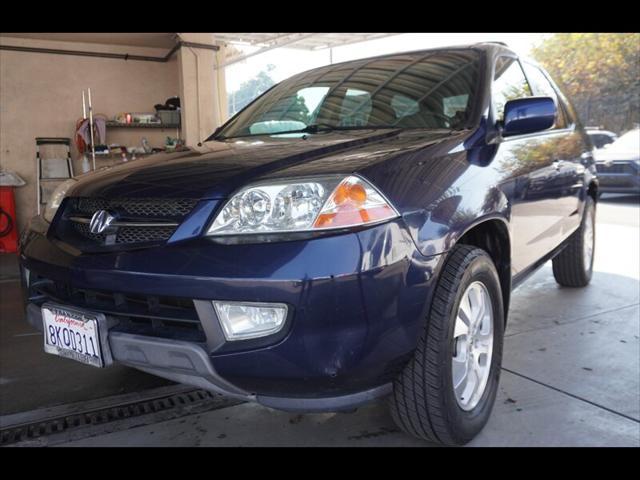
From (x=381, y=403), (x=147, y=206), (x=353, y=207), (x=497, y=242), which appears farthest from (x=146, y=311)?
(x=497, y=242)

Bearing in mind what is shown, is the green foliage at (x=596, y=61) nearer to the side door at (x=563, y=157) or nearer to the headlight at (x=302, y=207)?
the side door at (x=563, y=157)

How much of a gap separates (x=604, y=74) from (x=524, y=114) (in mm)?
25285

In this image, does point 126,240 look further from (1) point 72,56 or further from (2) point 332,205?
(1) point 72,56

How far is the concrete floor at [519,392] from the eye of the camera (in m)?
2.30

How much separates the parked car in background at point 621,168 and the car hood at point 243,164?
9.41 m

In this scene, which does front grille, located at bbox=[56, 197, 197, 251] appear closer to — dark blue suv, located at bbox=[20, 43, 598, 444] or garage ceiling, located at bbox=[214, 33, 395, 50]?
→ dark blue suv, located at bbox=[20, 43, 598, 444]

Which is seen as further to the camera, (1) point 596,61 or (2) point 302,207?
(1) point 596,61

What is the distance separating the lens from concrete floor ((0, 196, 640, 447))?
230 centimetres

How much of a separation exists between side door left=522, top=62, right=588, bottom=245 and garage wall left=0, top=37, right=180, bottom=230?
6.36 meters

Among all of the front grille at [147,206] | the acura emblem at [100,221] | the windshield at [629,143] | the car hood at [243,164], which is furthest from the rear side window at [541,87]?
the windshield at [629,143]

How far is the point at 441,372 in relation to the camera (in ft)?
6.21

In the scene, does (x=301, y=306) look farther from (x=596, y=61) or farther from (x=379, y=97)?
(x=596, y=61)

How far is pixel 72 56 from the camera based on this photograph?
8.31 metres

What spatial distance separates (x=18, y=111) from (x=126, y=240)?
7394 millimetres
